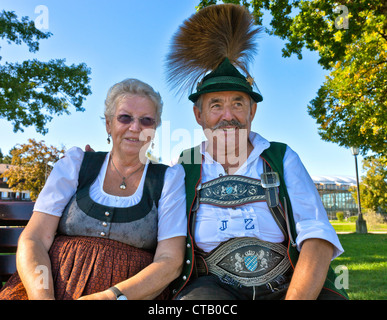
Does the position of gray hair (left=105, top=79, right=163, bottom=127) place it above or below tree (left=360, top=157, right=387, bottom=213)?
below

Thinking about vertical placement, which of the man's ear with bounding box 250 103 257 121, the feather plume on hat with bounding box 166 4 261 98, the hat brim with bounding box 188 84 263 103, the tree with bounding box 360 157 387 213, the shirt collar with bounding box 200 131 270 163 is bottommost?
the shirt collar with bounding box 200 131 270 163

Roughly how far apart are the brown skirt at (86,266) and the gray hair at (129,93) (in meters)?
0.92

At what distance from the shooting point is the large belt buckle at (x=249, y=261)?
216cm

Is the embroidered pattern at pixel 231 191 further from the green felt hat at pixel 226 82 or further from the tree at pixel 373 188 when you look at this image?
the tree at pixel 373 188

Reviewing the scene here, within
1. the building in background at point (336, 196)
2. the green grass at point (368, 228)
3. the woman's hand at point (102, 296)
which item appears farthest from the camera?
the building in background at point (336, 196)

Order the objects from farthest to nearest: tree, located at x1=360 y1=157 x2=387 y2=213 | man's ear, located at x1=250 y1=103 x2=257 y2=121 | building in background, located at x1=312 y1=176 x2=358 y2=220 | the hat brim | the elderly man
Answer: building in background, located at x1=312 y1=176 x2=358 y2=220 → tree, located at x1=360 y1=157 x2=387 y2=213 → man's ear, located at x1=250 y1=103 x2=257 y2=121 → the hat brim → the elderly man

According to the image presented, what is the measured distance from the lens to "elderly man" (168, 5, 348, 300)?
2.09 m

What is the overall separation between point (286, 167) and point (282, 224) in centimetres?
41

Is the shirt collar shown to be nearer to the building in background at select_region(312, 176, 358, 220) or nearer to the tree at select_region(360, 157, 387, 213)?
the tree at select_region(360, 157, 387, 213)

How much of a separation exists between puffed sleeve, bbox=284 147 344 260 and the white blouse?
735mm

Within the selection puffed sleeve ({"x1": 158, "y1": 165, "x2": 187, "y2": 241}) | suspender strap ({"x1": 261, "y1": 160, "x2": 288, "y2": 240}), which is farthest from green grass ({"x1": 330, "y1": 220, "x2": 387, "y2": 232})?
puffed sleeve ({"x1": 158, "y1": 165, "x2": 187, "y2": 241})

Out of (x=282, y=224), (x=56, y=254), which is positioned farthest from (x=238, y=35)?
(x=56, y=254)

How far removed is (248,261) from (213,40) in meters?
1.83

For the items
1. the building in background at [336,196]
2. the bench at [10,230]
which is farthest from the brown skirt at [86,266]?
the building in background at [336,196]
